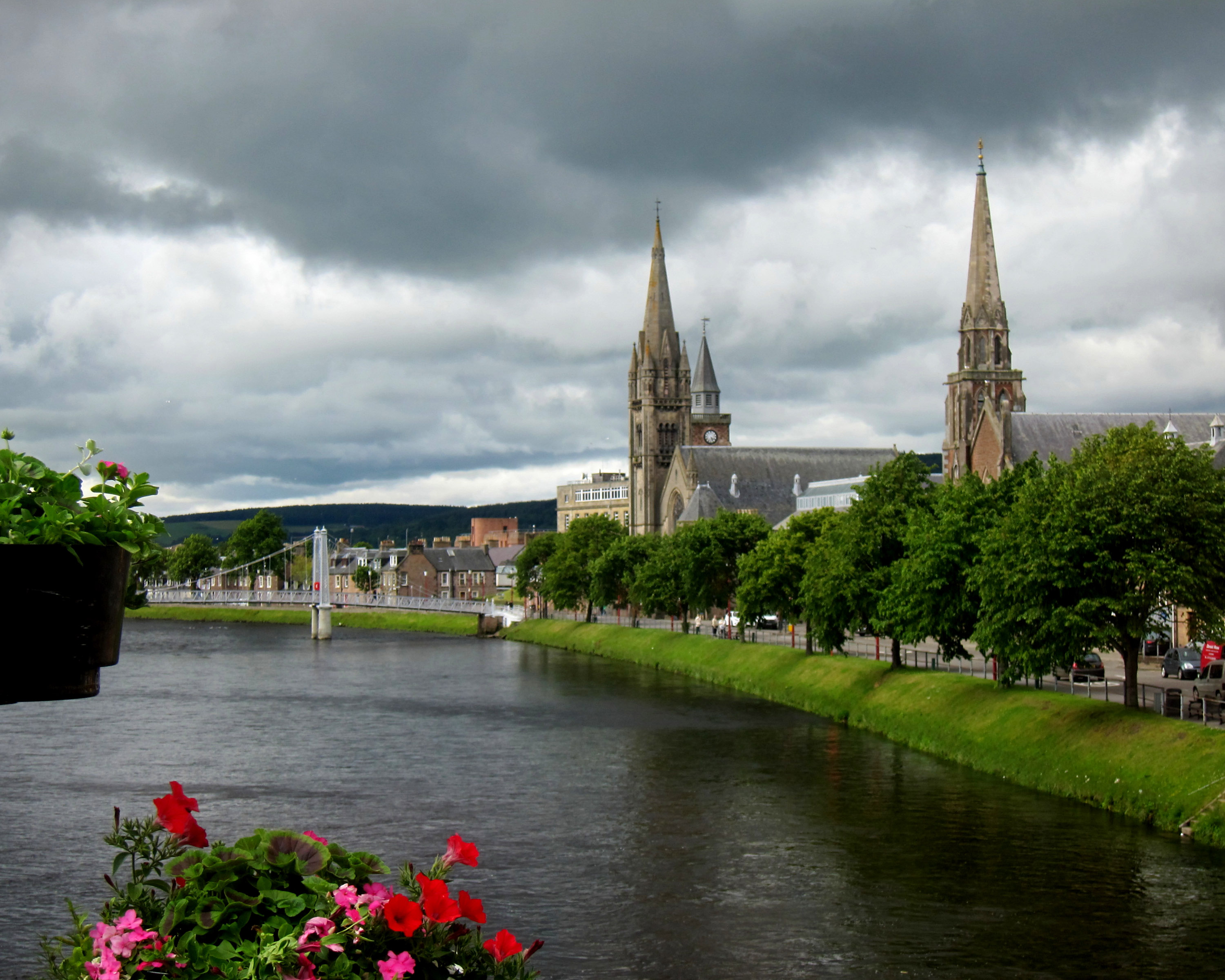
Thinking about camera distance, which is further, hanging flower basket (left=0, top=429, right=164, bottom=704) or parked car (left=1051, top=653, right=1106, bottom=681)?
parked car (left=1051, top=653, right=1106, bottom=681)

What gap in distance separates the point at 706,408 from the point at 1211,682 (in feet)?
478

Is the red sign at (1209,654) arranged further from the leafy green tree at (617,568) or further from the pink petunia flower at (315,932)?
the leafy green tree at (617,568)

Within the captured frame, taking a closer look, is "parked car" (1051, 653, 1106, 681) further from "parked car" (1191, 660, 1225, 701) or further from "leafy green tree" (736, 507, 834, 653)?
"leafy green tree" (736, 507, 834, 653)

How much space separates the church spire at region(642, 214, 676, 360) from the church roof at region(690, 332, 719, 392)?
8.92 m

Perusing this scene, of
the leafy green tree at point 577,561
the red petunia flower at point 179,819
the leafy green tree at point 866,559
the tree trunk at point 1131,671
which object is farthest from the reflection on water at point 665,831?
the leafy green tree at point 577,561

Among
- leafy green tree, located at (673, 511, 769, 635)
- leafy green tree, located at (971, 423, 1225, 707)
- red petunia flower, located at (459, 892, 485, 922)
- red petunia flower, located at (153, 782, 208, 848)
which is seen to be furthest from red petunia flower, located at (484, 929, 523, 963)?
leafy green tree, located at (673, 511, 769, 635)

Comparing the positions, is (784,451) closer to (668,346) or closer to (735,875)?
(668,346)

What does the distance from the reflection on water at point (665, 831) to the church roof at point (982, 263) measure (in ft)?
211

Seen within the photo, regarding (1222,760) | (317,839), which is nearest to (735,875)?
(1222,760)

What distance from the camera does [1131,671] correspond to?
4325cm

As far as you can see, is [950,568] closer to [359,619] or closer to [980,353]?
[980,353]

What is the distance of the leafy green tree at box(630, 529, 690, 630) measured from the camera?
10200 cm

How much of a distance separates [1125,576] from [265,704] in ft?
157

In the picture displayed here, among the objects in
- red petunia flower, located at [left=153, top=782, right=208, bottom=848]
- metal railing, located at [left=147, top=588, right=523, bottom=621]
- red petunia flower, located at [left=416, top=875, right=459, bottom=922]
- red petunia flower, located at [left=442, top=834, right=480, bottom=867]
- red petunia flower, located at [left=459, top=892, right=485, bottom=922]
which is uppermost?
red petunia flower, located at [left=153, top=782, right=208, bottom=848]
